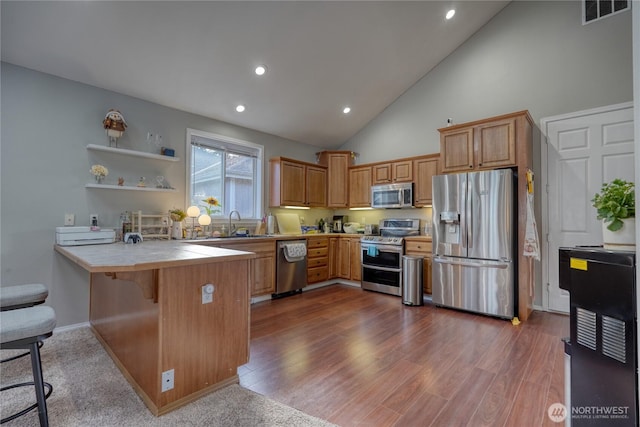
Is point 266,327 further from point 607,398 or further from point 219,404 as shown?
point 607,398

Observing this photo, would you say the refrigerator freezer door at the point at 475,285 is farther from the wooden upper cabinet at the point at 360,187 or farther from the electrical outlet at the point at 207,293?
the electrical outlet at the point at 207,293

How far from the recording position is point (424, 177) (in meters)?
4.65

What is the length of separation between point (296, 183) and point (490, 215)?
3.00 meters

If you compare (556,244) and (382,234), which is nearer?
(556,244)

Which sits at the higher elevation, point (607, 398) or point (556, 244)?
point (556, 244)

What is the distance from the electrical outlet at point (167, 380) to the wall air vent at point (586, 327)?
2182mm

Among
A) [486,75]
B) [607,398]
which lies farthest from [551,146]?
[607,398]

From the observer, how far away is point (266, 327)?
318cm

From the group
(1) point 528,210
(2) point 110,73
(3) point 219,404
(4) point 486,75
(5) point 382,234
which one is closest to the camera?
(3) point 219,404

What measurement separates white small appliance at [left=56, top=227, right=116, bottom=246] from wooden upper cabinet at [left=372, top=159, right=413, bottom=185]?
398 cm

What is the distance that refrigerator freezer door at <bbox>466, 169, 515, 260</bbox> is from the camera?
11.2ft

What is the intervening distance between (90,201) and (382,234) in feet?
13.6

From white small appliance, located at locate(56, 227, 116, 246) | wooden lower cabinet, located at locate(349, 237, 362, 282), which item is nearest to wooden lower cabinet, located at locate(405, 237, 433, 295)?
wooden lower cabinet, located at locate(349, 237, 362, 282)

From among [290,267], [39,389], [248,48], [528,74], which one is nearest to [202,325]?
[39,389]
